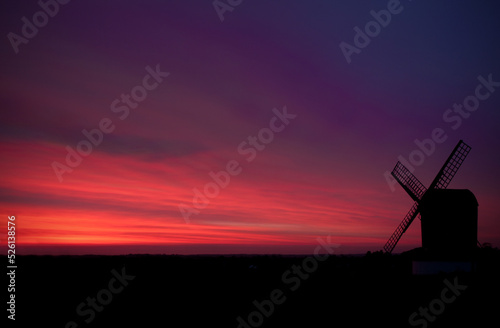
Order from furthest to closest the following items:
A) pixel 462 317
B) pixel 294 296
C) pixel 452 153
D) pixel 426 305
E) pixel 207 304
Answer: pixel 452 153
pixel 294 296
pixel 207 304
pixel 426 305
pixel 462 317

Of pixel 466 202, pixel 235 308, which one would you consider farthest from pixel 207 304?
pixel 466 202

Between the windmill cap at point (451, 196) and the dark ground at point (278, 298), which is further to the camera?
the windmill cap at point (451, 196)

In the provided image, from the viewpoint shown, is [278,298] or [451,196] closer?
[278,298]

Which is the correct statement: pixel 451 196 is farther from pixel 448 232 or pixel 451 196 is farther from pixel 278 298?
pixel 278 298

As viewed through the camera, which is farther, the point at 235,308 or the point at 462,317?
the point at 235,308

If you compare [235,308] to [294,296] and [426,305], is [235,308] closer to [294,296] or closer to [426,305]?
[294,296]

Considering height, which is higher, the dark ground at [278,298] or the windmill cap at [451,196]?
the windmill cap at [451,196]

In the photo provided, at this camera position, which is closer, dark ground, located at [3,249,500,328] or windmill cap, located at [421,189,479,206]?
dark ground, located at [3,249,500,328]

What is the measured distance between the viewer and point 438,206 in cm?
2878

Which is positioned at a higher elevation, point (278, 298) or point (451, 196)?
point (451, 196)

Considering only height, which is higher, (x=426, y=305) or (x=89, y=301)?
(x=89, y=301)

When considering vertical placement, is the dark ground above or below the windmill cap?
below

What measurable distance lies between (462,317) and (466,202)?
11.2 metres

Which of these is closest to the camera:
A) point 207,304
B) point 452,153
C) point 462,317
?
point 462,317
